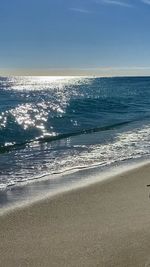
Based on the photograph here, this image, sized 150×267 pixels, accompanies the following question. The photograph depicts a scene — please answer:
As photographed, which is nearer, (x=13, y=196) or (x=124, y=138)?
(x=13, y=196)

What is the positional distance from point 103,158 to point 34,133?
7.97 metres

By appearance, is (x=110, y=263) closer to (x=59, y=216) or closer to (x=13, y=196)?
(x=59, y=216)

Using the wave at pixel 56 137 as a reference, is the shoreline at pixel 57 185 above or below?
above

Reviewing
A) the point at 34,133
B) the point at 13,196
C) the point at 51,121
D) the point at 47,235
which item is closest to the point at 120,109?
the point at 51,121

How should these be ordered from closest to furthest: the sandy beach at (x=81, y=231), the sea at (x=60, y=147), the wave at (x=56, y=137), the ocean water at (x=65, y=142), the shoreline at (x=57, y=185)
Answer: the sandy beach at (x=81, y=231)
the shoreline at (x=57, y=185)
the sea at (x=60, y=147)
the ocean water at (x=65, y=142)
the wave at (x=56, y=137)

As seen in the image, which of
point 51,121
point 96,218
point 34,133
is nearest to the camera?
point 96,218

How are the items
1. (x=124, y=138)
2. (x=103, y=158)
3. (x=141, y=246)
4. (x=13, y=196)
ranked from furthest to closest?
(x=124, y=138)
(x=103, y=158)
(x=13, y=196)
(x=141, y=246)

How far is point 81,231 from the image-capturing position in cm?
645

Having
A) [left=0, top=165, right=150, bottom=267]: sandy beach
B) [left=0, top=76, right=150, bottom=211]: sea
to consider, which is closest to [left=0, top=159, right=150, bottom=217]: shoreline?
[left=0, top=76, right=150, bottom=211]: sea

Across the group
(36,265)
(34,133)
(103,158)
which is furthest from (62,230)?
(34,133)

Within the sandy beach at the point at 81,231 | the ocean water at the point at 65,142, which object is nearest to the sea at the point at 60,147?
the ocean water at the point at 65,142

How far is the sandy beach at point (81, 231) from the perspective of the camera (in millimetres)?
5551

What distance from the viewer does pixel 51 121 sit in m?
24.5

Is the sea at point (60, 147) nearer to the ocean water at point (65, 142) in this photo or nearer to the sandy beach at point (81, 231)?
the ocean water at point (65, 142)
